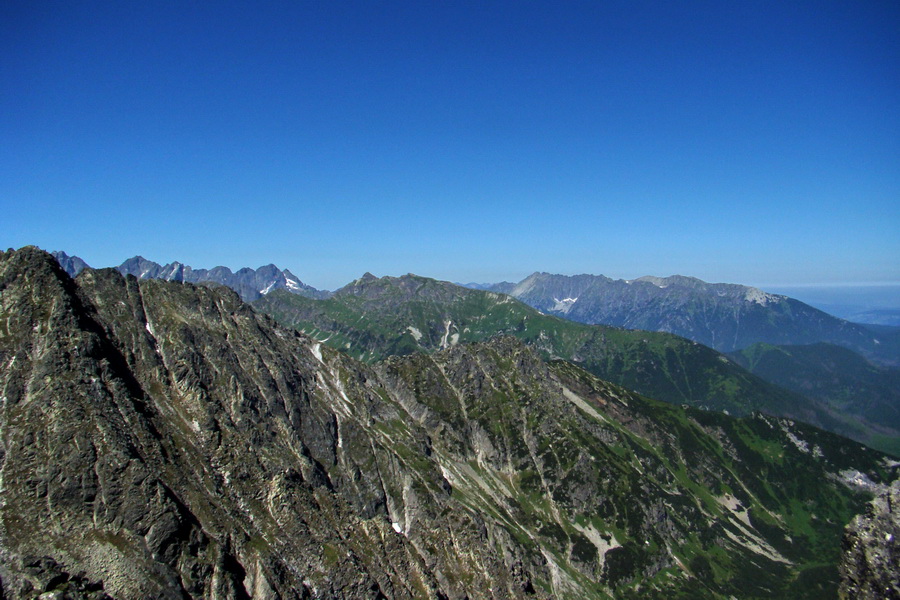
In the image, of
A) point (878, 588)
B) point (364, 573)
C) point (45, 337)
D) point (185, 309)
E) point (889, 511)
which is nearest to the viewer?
point (364, 573)

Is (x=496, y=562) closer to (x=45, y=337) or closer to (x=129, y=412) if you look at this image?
(x=129, y=412)

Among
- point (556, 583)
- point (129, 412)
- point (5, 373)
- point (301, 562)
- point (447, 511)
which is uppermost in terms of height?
point (5, 373)

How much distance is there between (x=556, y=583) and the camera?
7815 inches

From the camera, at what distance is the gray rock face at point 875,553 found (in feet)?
243

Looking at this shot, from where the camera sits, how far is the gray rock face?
7394cm

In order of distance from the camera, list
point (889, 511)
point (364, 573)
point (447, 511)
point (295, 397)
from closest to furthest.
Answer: point (364, 573)
point (889, 511)
point (447, 511)
point (295, 397)

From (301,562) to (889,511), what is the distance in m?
91.5

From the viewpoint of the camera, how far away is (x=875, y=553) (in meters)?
77.0

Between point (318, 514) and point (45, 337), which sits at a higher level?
point (45, 337)

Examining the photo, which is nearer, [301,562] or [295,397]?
[301,562]

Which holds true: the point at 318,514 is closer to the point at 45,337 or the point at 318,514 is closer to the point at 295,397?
the point at 45,337

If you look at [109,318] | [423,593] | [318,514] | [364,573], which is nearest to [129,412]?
[318,514]

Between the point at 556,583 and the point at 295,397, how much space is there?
416 feet

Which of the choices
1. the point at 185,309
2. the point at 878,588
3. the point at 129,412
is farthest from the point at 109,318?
the point at 878,588
